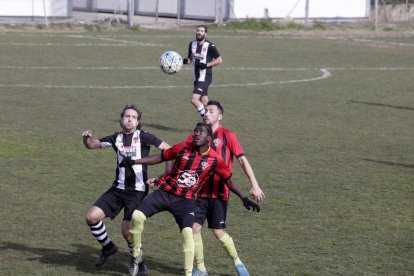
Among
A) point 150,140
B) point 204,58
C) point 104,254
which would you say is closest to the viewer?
point 150,140

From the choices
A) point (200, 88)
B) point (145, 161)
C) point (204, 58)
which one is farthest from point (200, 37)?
point (145, 161)

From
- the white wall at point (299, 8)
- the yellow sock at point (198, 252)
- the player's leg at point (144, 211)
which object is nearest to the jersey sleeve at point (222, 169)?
the player's leg at point (144, 211)

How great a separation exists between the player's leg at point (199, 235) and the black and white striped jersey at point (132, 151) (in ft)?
2.35

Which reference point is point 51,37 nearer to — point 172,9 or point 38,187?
point 172,9

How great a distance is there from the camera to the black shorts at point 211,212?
10523mm

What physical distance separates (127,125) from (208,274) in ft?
6.29

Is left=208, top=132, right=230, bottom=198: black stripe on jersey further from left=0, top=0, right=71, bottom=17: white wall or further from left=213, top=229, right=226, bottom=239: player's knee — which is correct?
left=0, top=0, right=71, bottom=17: white wall

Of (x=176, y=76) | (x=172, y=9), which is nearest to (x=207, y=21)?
(x=172, y=9)

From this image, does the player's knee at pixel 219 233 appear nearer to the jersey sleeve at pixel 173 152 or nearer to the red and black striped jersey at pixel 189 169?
the red and black striped jersey at pixel 189 169

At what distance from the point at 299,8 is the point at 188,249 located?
49.5 meters

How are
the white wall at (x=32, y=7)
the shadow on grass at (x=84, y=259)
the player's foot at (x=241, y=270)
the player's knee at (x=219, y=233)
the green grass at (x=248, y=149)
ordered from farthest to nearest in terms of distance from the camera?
the white wall at (x=32, y=7) < the green grass at (x=248, y=149) < the shadow on grass at (x=84, y=259) < the player's knee at (x=219, y=233) < the player's foot at (x=241, y=270)

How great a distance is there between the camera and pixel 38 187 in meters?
15.3

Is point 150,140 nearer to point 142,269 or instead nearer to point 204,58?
point 142,269

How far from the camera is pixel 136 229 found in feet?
33.1
